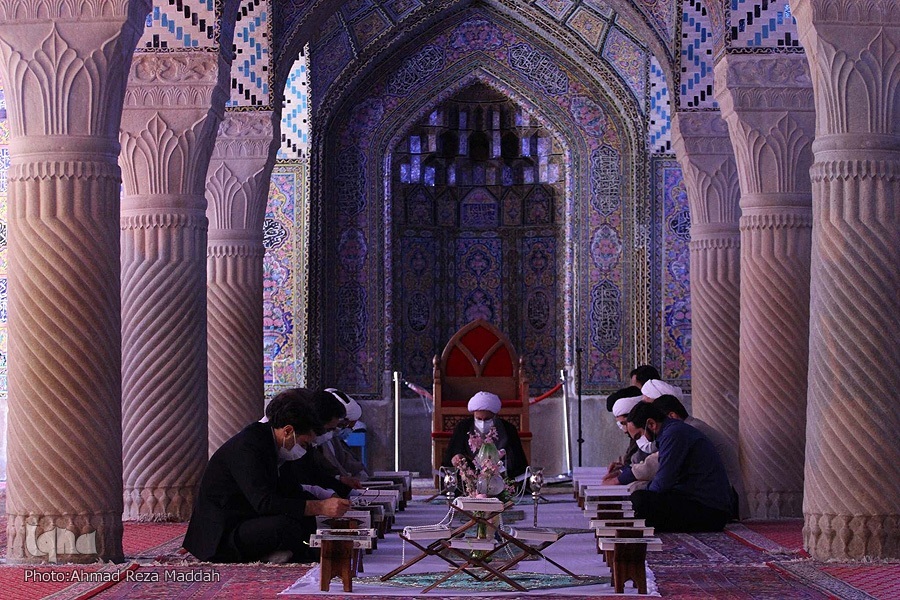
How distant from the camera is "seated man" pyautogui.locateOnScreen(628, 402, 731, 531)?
762 cm

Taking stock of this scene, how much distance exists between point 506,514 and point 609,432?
15.3 feet

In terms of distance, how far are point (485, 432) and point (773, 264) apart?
9.11 ft

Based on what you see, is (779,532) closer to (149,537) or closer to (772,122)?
(772,122)

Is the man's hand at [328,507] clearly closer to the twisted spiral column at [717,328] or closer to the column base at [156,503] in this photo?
the column base at [156,503]

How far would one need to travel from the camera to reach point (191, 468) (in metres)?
8.54

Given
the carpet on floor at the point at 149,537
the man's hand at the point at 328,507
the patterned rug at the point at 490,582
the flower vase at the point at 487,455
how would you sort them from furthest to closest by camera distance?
the carpet on floor at the point at 149,537
the flower vase at the point at 487,455
the man's hand at the point at 328,507
the patterned rug at the point at 490,582

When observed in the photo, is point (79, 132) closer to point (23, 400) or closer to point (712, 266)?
point (23, 400)

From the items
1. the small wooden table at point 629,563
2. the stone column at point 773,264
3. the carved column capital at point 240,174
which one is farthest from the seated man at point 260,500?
the carved column capital at point 240,174

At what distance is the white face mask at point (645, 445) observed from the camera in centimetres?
849

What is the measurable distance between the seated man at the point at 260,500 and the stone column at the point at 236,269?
3923 mm

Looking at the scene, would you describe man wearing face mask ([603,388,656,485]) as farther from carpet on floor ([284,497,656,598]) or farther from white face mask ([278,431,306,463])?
white face mask ([278,431,306,463])

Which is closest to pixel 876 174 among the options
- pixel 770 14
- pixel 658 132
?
pixel 770 14

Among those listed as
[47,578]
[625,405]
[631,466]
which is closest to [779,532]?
[631,466]

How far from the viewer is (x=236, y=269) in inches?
414
